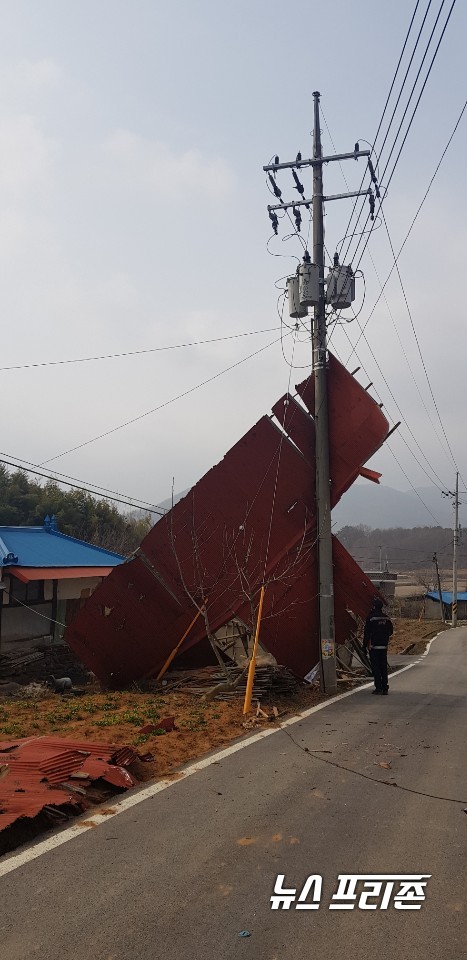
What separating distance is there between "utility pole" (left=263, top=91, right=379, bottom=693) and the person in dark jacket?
0.70 meters

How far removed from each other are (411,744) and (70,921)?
5326mm

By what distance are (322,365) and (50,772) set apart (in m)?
9.19

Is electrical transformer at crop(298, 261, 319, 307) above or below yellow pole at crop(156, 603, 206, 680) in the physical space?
above

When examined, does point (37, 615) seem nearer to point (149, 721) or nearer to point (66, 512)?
point (149, 721)

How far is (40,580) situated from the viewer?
17422mm

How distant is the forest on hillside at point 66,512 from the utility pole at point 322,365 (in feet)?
89.4

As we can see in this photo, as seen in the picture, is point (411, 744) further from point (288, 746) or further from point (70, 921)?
point (70, 921)

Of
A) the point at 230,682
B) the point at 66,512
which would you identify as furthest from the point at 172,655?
the point at 66,512

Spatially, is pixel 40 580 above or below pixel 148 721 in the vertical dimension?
above

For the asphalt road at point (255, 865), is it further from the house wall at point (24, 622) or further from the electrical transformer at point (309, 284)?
the house wall at point (24, 622)

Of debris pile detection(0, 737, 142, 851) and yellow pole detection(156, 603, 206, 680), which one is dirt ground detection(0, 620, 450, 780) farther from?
yellow pole detection(156, 603, 206, 680)

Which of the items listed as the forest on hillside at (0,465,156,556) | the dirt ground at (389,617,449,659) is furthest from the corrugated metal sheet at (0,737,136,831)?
the forest on hillside at (0,465,156,556)

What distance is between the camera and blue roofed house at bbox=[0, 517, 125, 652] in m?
16.5

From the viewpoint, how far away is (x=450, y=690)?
13.4 m
